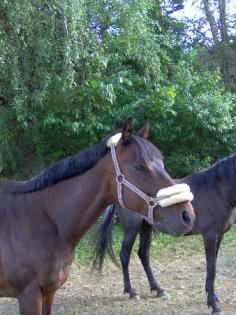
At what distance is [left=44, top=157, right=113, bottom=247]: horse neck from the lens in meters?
2.84

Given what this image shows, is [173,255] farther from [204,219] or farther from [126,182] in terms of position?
[126,182]

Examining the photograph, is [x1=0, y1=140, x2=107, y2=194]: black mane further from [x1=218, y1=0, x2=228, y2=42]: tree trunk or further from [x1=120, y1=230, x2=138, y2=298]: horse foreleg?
[x1=218, y1=0, x2=228, y2=42]: tree trunk

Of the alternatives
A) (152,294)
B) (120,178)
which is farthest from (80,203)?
(152,294)

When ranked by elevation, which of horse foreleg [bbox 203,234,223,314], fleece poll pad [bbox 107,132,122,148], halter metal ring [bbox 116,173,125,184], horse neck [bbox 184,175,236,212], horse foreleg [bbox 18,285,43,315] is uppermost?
fleece poll pad [bbox 107,132,122,148]

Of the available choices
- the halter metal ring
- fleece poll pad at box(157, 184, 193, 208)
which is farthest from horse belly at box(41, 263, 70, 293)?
fleece poll pad at box(157, 184, 193, 208)

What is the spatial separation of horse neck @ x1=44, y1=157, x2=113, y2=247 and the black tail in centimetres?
280

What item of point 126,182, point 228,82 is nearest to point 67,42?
point 126,182

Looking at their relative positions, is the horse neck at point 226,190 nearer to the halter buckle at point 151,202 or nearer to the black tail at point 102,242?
the black tail at point 102,242

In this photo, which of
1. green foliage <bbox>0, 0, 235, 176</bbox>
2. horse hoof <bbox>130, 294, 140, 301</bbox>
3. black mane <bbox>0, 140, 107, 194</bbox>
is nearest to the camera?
black mane <bbox>0, 140, 107, 194</bbox>

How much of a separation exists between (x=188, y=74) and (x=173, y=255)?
4.43 metres

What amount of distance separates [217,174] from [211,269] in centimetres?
116

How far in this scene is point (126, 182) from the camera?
267 cm

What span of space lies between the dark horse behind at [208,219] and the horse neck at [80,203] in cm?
262

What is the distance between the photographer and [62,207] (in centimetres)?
290
